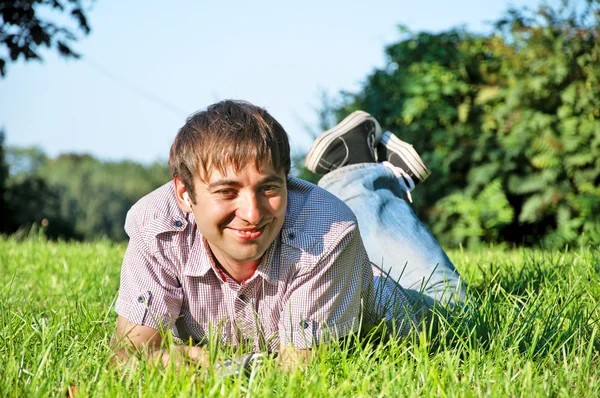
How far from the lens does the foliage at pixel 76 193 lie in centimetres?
1070

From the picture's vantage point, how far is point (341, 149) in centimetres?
383

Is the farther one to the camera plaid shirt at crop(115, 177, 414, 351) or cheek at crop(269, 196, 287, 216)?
plaid shirt at crop(115, 177, 414, 351)

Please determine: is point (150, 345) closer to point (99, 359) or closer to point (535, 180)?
point (99, 359)

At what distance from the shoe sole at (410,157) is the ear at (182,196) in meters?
1.90

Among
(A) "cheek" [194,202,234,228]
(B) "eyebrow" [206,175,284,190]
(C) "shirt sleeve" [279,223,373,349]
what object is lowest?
(C) "shirt sleeve" [279,223,373,349]

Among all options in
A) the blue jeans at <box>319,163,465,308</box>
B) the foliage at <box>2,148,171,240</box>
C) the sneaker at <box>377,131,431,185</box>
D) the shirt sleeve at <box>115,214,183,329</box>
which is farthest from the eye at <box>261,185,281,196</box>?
the foliage at <box>2,148,171,240</box>

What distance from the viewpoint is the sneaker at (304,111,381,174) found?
3.81 meters

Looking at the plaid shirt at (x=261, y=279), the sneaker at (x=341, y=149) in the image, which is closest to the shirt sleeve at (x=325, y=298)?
the plaid shirt at (x=261, y=279)

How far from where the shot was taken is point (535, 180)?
6.59 metres

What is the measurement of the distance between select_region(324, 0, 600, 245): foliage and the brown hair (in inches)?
193

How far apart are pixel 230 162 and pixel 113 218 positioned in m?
13.9

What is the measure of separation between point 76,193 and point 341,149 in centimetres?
1269

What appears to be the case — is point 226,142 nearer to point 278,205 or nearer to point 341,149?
point 278,205

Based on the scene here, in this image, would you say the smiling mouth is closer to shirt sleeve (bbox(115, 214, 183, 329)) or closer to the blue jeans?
shirt sleeve (bbox(115, 214, 183, 329))
